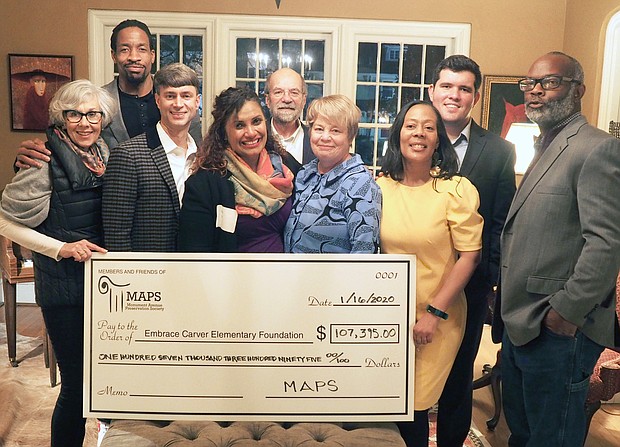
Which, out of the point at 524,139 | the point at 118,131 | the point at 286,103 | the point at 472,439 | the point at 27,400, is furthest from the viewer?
the point at 524,139

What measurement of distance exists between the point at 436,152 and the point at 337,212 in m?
0.38

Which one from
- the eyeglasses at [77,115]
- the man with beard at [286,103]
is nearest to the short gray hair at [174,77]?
the eyeglasses at [77,115]

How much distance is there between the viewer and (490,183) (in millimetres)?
2219

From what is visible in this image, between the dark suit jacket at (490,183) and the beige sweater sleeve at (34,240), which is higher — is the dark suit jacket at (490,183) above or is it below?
above

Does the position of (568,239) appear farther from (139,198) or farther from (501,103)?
(501,103)

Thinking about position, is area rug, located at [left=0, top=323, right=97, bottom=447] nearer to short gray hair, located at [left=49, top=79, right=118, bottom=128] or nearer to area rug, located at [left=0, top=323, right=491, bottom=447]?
area rug, located at [left=0, top=323, right=491, bottom=447]

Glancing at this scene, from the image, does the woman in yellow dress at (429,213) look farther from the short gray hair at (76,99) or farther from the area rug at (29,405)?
the area rug at (29,405)

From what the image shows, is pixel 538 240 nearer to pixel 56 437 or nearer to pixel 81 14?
pixel 56 437

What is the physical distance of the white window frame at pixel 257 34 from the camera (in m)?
5.15

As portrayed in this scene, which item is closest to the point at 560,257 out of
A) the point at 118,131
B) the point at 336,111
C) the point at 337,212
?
the point at 337,212

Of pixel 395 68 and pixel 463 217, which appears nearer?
pixel 463 217

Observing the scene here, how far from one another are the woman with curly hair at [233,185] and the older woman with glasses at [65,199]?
1.09 feet

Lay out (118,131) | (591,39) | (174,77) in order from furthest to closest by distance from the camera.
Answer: (591,39), (118,131), (174,77)

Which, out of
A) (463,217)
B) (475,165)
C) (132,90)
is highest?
(132,90)
